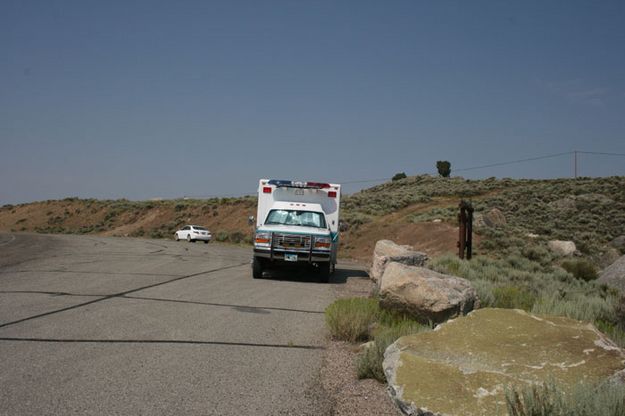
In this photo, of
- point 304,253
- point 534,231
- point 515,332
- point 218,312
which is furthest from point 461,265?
point 534,231

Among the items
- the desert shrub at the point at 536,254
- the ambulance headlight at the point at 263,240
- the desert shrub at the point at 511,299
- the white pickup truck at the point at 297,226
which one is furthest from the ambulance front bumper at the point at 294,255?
the desert shrub at the point at 536,254

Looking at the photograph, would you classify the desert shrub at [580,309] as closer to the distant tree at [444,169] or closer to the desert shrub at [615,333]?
the desert shrub at [615,333]

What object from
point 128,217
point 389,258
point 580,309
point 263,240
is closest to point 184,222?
point 128,217

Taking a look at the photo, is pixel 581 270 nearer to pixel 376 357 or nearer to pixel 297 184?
pixel 297 184

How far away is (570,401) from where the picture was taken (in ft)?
12.1

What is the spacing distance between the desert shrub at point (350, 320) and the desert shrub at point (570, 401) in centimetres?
411

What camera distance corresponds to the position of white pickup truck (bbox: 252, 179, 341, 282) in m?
15.6

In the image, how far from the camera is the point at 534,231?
3803 cm

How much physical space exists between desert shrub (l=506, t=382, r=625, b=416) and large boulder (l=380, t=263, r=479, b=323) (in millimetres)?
3542

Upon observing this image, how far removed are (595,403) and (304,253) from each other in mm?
12266

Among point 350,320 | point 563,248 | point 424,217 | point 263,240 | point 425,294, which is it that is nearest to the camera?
point 425,294

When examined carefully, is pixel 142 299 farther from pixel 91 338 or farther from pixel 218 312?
pixel 91 338

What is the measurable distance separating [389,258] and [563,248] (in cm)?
2005

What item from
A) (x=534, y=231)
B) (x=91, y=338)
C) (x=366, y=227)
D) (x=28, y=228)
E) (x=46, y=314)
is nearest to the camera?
(x=91, y=338)
